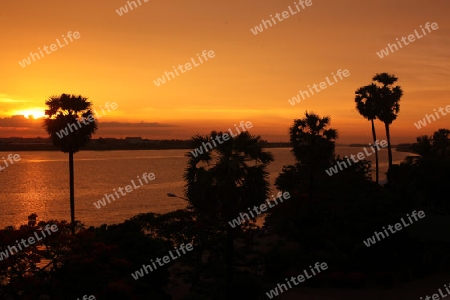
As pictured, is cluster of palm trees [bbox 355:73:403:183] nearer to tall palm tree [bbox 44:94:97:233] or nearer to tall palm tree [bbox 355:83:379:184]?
tall palm tree [bbox 355:83:379:184]

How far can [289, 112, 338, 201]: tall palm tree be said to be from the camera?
33625mm

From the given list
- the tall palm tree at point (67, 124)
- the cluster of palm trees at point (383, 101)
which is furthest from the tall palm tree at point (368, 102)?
the tall palm tree at point (67, 124)

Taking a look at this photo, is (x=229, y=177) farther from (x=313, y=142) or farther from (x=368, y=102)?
(x=368, y=102)

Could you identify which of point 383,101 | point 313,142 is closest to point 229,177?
point 313,142

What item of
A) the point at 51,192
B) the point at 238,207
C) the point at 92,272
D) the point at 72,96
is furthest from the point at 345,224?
the point at 51,192

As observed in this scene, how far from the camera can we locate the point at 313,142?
111 ft

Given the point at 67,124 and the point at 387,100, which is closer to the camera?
the point at 67,124

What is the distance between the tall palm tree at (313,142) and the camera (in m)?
33.6

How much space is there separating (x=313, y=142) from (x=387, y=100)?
922 inches

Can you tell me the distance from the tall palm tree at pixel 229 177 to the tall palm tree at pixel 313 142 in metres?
14.9

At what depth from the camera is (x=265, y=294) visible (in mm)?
21672

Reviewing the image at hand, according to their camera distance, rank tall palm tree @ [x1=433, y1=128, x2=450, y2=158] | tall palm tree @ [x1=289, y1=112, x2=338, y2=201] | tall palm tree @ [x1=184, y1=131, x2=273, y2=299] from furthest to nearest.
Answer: tall palm tree @ [x1=433, y1=128, x2=450, y2=158] → tall palm tree @ [x1=289, y1=112, x2=338, y2=201] → tall palm tree @ [x1=184, y1=131, x2=273, y2=299]

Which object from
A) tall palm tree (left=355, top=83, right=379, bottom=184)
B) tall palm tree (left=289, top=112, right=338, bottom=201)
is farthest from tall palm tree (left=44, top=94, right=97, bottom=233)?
tall palm tree (left=355, top=83, right=379, bottom=184)

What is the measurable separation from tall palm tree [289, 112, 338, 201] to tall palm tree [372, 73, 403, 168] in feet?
70.8
